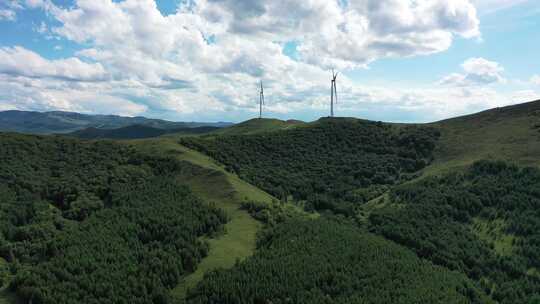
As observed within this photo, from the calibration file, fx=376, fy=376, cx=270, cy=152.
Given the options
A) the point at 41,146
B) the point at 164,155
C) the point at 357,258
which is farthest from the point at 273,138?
the point at 357,258

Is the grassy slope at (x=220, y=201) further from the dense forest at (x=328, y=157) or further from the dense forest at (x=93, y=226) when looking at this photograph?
the dense forest at (x=328, y=157)

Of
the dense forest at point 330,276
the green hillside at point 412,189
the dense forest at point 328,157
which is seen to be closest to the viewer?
the dense forest at point 330,276

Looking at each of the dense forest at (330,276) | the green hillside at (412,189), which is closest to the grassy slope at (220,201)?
the dense forest at (330,276)

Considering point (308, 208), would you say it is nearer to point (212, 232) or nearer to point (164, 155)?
point (212, 232)

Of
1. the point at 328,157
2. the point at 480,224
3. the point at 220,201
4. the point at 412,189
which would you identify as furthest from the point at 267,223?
the point at 328,157

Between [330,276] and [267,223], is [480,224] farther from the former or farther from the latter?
[267,223]

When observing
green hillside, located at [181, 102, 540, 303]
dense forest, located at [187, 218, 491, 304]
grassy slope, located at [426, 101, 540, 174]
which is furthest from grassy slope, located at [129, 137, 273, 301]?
grassy slope, located at [426, 101, 540, 174]

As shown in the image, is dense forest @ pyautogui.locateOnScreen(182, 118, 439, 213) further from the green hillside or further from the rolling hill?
the rolling hill
